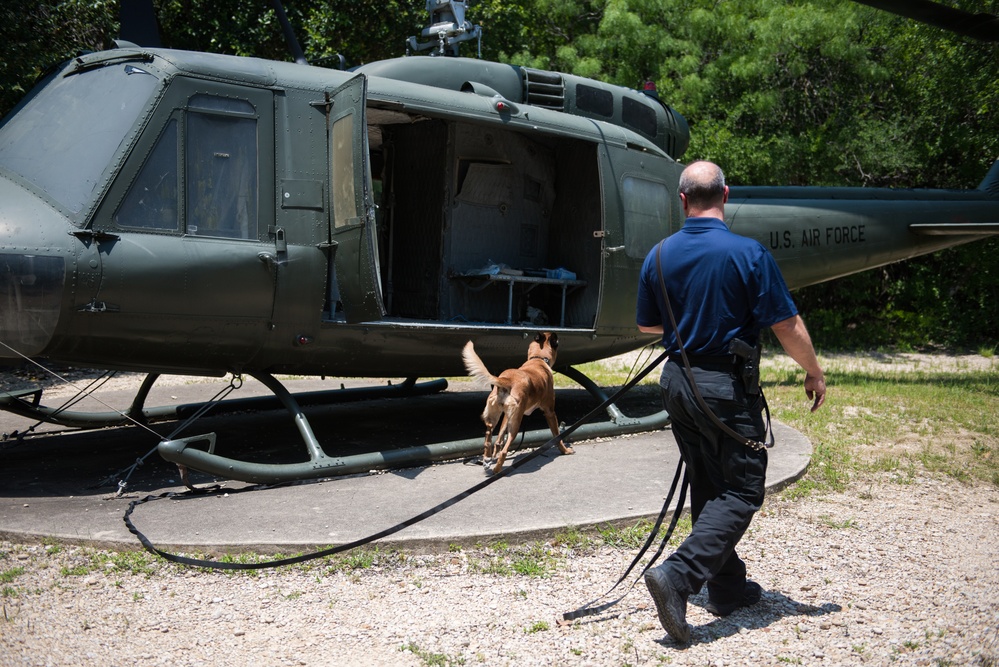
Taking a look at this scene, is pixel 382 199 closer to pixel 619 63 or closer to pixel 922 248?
pixel 922 248

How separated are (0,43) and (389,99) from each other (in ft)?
22.0

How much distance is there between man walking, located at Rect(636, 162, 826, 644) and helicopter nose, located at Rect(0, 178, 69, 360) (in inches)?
135

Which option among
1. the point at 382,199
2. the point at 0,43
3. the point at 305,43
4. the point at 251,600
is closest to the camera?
the point at 251,600

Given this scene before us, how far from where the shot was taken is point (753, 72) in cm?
1608

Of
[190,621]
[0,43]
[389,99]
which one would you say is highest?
[0,43]

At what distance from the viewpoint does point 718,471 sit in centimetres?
362

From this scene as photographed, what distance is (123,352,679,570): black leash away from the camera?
12.4 feet

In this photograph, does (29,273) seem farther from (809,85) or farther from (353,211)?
(809,85)

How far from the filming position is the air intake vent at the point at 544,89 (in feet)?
24.7

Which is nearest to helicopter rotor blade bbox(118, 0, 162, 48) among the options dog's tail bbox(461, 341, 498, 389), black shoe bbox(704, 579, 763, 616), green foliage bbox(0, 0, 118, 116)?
green foliage bbox(0, 0, 118, 116)

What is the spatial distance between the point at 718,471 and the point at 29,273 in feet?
12.7

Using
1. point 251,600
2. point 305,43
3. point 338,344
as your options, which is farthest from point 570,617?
point 305,43

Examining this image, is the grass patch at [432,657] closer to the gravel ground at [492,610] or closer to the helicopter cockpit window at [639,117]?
the gravel ground at [492,610]

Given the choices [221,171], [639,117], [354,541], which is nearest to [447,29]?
[639,117]
